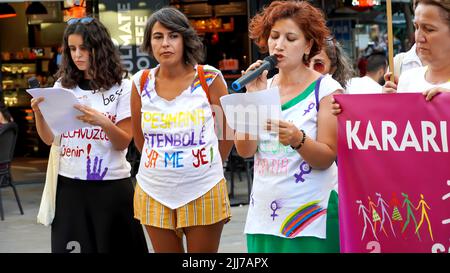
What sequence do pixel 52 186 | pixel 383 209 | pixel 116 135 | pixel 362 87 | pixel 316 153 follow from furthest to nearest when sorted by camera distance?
1. pixel 362 87
2. pixel 52 186
3. pixel 116 135
4. pixel 316 153
5. pixel 383 209

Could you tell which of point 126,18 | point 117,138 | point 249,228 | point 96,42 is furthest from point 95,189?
point 126,18

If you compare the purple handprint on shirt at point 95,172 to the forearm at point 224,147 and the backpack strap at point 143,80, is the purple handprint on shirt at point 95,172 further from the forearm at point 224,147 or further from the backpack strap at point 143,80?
the forearm at point 224,147

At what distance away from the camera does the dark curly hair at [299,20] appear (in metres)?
4.14

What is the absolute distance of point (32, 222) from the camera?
9.92 m

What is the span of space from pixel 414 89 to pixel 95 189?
6.51ft

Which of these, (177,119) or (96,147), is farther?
(96,147)

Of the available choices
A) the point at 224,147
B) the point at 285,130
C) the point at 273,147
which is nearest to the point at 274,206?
the point at 273,147

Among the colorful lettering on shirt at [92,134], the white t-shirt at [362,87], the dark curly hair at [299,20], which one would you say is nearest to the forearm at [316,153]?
the dark curly hair at [299,20]

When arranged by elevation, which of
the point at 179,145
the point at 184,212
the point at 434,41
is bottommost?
the point at 184,212

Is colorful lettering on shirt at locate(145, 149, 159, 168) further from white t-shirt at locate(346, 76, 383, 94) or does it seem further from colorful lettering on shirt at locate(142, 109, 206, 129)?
white t-shirt at locate(346, 76, 383, 94)

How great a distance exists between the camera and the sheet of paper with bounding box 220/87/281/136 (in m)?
3.81

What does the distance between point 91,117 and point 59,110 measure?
177 millimetres

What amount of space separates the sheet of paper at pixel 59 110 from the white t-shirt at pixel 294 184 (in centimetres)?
122

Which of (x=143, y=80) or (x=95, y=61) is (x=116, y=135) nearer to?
(x=143, y=80)
